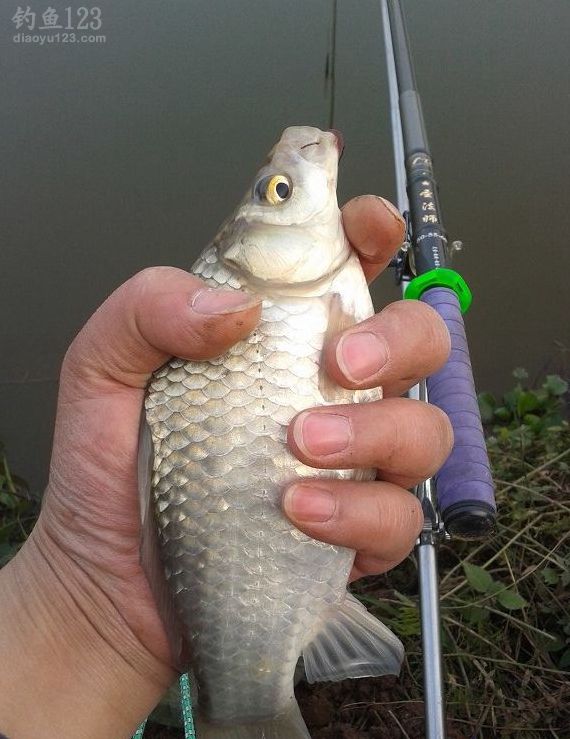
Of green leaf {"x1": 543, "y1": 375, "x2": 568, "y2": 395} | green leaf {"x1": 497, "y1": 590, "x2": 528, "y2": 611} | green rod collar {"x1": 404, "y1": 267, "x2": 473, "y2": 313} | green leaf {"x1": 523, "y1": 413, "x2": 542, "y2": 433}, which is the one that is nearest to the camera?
green rod collar {"x1": 404, "y1": 267, "x2": 473, "y2": 313}

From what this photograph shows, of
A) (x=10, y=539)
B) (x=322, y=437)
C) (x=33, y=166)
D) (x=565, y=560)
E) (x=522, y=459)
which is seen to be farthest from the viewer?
(x=33, y=166)

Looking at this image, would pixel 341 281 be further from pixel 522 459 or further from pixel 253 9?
pixel 253 9

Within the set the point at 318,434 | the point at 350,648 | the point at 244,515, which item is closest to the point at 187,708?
the point at 350,648

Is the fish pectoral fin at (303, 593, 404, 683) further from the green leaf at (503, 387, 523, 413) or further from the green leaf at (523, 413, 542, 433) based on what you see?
the green leaf at (503, 387, 523, 413)

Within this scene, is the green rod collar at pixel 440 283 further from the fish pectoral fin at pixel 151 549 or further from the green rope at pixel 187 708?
the green rope at pixel 187 708

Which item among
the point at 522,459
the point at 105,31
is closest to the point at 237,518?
the point at 522,459

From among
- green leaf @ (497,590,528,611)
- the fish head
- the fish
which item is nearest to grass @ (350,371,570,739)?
green leaf @ (497,590,528,611)

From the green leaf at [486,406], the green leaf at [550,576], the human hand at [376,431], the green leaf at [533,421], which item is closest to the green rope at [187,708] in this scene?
the human hand at [376,431]
